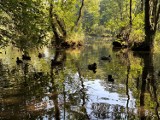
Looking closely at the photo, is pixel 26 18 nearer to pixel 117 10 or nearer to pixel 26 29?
pixel 26 29

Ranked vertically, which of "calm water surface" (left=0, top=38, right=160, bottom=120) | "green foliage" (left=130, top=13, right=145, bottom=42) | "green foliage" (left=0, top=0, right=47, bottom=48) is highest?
"green foliage" (left=130, top=13, right=145, bottom=42)

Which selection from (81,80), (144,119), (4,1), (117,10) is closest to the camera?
(144,119)

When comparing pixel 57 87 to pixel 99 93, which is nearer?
pixel 99 93

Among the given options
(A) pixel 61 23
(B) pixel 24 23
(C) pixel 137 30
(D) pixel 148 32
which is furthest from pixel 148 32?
(B) pixel 24 23

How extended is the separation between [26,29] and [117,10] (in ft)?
271

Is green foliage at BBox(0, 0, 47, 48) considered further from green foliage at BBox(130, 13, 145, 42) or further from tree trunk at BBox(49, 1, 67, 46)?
tree trunk at BBox(49, 1, 67, 46)

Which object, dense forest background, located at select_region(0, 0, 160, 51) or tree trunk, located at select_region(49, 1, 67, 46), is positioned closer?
dense forest background, located at select_region(0, 0, 160, 51)

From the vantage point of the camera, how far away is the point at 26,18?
11.9 metres

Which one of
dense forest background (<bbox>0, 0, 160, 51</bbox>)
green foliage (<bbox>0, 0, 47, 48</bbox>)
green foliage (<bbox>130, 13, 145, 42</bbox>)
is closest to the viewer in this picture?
green foliage (<bbox>0, 0, 47, 48</bbox>)

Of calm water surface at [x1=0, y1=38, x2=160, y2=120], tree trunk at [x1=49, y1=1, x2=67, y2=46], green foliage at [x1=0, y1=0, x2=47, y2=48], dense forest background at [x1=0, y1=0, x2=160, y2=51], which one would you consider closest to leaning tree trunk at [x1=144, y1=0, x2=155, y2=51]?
dense forest background at [x1=0, y1=0, x2=160, y2=51]

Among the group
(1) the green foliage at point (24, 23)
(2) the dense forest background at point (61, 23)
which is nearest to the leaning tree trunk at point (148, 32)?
(2) the dense forest background at point (61, 23)

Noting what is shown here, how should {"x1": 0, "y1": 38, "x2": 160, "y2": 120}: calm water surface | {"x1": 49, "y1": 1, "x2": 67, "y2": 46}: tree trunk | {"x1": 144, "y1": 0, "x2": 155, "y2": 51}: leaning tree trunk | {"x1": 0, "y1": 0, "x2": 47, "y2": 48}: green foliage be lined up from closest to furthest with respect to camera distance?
{"x1": 0, "y1": 38, "x2": 160, "y2": 120}: calm water surface → {"x1": 0, "y1": 0, "x2": 47, "y2": 48}: green foliage → {"x1": 144, "y1": 0, "x2": 155, "y2": 51}: leaning tree trunk → {"x1": 49, "y1": 1, "x2": 67, "y2": 46}: tree trunk

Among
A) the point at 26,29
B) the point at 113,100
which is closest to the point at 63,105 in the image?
the point at 113,100

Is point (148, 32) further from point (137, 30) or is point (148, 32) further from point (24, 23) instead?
point (24, 23)
